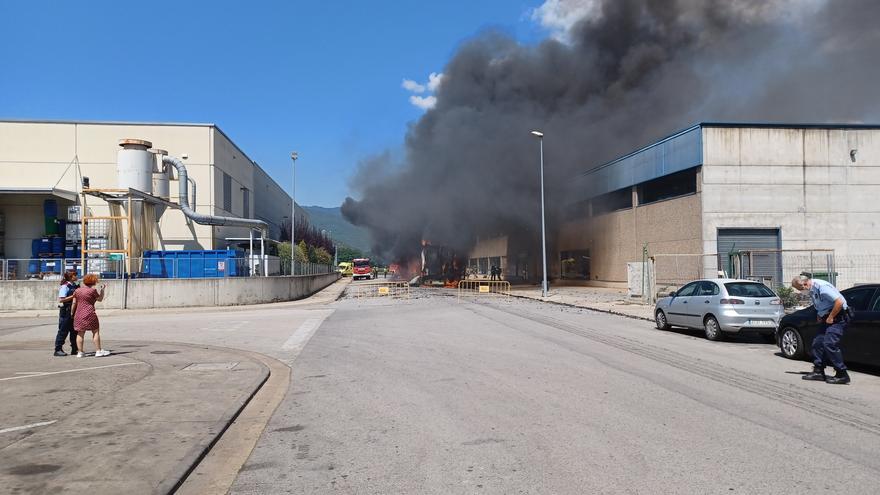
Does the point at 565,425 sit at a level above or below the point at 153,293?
below

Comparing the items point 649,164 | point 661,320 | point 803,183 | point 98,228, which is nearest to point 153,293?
point 98,228

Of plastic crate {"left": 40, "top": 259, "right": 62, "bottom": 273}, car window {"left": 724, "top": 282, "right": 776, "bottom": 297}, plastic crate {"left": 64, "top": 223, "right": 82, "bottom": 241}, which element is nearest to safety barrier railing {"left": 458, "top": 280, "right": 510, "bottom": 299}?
plastic crate {"left": 40, "top": 259, "right": 62, "bottom": 273}

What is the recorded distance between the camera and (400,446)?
515 cm

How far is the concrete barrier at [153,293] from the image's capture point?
23766 millimetres

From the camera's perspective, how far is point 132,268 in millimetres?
25828

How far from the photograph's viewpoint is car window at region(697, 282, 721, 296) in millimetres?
12908

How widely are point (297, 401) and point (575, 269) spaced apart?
36.6 metres

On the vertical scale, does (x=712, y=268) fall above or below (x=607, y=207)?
below

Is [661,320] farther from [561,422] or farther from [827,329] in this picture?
[561,422]

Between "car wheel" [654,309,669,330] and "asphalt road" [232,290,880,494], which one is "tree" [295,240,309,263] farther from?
"asphalt road" [232,290,880,494]

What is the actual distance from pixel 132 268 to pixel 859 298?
2501 centimetres

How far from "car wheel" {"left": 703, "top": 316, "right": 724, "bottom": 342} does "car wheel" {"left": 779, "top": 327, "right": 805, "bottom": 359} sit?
226 cm

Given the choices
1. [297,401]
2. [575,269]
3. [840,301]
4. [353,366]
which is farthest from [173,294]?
[575,269]

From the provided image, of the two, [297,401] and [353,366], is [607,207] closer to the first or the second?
[353,366]
